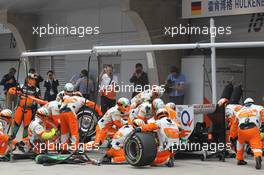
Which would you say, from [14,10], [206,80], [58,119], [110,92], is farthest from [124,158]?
[14,10]

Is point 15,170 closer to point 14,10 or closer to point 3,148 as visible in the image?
point 3,148

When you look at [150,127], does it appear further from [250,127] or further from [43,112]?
[43,112]

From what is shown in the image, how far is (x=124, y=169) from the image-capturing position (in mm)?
12570

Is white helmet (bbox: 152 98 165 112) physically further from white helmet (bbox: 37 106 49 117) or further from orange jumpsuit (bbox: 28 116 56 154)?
white helmet (bbox: 37 106 49 117)

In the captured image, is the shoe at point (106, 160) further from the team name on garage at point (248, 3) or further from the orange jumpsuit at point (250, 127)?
the team name on garage at point (248, 3)

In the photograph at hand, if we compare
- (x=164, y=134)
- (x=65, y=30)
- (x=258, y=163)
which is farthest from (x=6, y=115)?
(x=65, y=30)

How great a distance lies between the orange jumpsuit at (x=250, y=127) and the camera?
1268 centimetres

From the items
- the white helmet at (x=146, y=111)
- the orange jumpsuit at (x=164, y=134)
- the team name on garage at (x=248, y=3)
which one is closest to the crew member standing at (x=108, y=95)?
the team name on garage at (x=248, y=3)

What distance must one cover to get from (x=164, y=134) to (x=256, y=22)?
8.48 meters

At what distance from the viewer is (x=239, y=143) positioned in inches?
516

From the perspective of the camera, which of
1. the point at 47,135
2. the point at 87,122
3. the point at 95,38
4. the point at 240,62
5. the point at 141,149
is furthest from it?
the point at 95,38

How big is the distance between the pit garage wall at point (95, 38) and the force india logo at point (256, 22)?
341 centimetres

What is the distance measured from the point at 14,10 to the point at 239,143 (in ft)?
47.8

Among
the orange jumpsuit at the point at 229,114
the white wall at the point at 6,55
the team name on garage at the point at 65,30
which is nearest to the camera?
the orange jumpsuit at the point at 229,114
